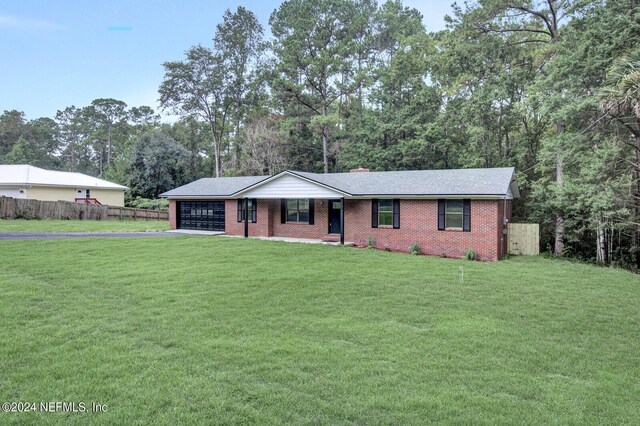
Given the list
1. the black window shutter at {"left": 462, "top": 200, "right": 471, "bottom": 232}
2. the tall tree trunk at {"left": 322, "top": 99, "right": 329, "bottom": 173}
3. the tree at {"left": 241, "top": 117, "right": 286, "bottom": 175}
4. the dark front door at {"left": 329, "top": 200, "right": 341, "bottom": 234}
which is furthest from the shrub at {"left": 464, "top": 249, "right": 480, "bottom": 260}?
the tree at {"left": 241, "top": 117, "right": 286, "bottom": 175}

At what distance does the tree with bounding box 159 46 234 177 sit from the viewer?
39875 mm

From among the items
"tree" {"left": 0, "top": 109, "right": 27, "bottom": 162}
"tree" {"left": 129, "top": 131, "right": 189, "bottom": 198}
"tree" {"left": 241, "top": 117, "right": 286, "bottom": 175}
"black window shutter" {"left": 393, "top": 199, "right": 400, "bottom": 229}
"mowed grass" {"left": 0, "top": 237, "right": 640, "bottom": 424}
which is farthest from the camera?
"tree" {"left": 0, "top": 109, "right": 27, "bottom": 162}

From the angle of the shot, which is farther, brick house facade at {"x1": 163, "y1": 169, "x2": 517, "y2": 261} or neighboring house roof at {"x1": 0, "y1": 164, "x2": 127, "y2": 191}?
neighboring house roof at {"x1": 0, "y1": 164, "x2": 127, "y2": 191}

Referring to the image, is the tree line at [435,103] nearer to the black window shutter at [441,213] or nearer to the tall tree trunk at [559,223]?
the tall tree trunk at [559,223]

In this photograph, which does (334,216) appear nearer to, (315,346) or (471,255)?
(471,255)

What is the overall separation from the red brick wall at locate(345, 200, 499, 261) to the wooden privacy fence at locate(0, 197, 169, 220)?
20.5 m

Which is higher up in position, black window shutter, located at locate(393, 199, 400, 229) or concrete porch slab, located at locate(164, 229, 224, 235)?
black window shutter, located at locate(393, 199, 400, 229)

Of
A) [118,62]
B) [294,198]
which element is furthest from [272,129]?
[294,198]

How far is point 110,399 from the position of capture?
4.26 metres

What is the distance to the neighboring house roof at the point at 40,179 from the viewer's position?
31562 mm

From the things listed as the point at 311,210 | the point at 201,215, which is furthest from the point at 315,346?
the point at 201,215

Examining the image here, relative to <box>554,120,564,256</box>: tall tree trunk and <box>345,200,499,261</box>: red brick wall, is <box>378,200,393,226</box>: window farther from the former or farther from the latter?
<box>554,120,564,256</box>: tall tree trunk

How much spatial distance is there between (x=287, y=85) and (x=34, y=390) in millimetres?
31862

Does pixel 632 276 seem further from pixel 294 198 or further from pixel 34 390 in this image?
pixel 34 390
